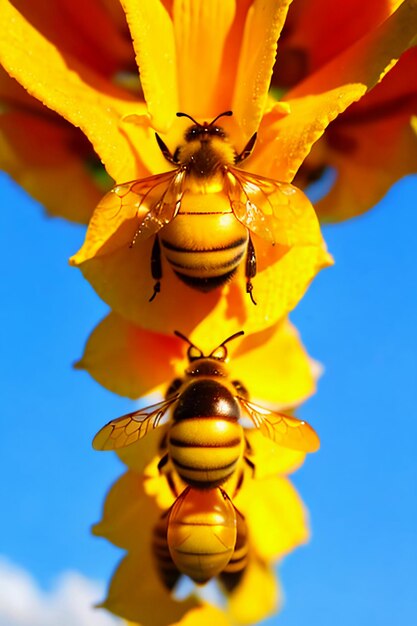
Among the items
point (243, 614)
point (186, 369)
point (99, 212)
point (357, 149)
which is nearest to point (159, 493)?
point (186, 369)

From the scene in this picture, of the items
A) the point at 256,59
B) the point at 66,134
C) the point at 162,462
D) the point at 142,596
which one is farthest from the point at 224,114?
the point at 142,596

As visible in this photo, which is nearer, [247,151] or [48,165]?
[247,151]

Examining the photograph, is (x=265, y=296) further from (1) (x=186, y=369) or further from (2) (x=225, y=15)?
(2) (x=225, y=15)

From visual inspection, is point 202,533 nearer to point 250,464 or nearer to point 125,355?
point 250,464

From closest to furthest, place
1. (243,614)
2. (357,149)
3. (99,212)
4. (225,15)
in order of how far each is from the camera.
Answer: (99,212) → (225,15) → (357,149) → (243,614)

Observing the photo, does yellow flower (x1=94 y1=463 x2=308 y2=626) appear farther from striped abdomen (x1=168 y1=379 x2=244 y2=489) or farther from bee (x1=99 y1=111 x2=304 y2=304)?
bee (x1=99 y1=111 x2=304 y2=304)

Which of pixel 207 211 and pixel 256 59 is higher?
pixel 256 59
